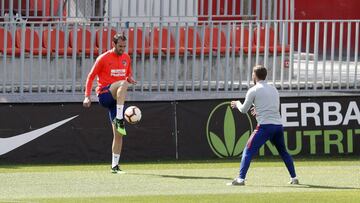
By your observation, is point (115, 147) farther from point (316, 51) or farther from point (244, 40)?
point (316, 51)

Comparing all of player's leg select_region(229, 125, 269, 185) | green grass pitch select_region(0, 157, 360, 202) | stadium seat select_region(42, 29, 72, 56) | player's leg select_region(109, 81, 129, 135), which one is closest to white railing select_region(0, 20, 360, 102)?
stadium seat select_region(42, 29, 72, 56)

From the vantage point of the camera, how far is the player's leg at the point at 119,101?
54.2 feet

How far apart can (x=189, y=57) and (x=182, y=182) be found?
4.76 m

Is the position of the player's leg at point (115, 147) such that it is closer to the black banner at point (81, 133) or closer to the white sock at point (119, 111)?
the white sock at point (119, 111)

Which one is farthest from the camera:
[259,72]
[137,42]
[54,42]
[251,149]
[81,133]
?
[137,42]

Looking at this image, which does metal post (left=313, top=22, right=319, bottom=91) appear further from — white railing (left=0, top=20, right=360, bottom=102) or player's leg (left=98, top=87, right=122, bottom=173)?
player's leg (left=98, top=87, right=122, bottom=173)

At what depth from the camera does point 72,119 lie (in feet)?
61.0

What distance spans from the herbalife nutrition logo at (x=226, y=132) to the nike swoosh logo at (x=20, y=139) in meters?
2.43

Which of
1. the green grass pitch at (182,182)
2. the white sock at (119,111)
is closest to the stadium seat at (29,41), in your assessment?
the green grass pitch at (182,182)

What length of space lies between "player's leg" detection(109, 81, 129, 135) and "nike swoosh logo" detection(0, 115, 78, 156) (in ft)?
7.02

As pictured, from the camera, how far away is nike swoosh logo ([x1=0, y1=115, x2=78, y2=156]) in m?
18.3

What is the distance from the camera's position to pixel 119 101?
651 inches

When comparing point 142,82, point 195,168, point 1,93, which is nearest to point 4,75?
point 1,93

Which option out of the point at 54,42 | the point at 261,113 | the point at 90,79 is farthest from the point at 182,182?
the point at 54,42
